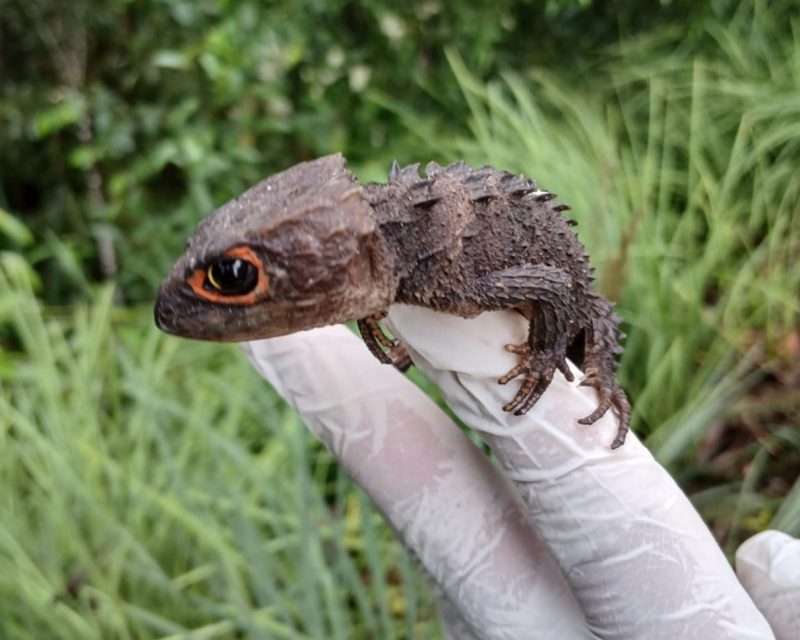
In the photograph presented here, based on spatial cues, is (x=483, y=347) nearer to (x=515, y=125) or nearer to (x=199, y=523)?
(x=199, y=523)

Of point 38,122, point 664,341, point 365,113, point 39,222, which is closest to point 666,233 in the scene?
point 664,341

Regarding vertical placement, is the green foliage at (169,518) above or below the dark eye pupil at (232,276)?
below

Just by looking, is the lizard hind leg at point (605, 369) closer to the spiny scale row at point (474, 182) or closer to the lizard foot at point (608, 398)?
the lizard foot at point (608, 398)

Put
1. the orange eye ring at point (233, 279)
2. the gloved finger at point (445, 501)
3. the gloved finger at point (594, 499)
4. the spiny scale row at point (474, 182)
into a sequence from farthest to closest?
the gloved finger at point (445, 501)
the gloved finger at point (594, 499)
the spiny scale row at point (474, 182)
the orange eye ring at point (233, 279)

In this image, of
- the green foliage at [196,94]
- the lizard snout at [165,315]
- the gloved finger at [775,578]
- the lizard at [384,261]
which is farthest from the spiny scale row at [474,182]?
the green foliage at [196,94]

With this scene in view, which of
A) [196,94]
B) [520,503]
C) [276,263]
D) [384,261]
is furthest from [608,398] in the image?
[196,94]

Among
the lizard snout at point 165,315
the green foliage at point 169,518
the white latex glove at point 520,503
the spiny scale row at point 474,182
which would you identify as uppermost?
Answer: the spiny scale row at point 474,182

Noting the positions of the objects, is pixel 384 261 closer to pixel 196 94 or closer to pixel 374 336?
pixel 374 336
